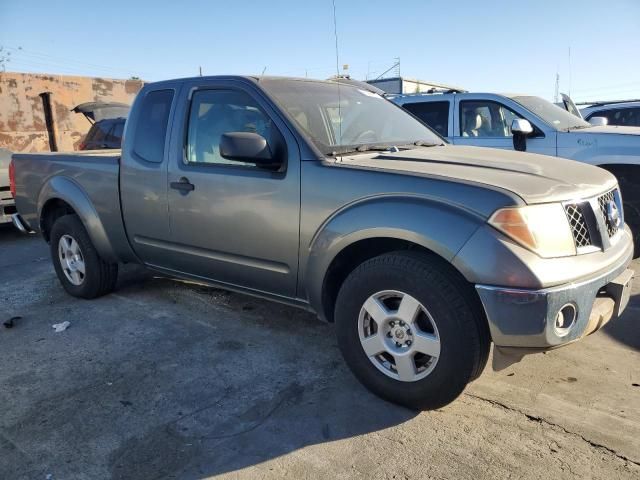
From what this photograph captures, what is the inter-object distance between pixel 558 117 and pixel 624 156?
1.31 metres

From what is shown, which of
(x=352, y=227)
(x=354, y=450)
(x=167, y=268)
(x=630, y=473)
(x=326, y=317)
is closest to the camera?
(x=630, y=473)

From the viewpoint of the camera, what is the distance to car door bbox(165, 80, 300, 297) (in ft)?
10.8

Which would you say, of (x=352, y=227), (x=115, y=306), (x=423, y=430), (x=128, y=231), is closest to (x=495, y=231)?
(x=352, y=227)

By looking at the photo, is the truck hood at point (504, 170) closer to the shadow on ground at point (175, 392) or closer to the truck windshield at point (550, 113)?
the shadow on ground at point (175, 392)

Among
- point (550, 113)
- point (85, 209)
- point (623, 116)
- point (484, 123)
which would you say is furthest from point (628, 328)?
point (623, 116)

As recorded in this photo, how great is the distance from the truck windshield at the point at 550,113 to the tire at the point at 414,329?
4.54 meters

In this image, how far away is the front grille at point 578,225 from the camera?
104 inches

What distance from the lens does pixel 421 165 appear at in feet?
9.92

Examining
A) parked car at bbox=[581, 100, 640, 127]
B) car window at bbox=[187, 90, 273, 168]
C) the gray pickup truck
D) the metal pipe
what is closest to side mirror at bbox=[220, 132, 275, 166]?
the gray pickup truck

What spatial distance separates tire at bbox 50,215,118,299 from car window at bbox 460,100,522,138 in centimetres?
476

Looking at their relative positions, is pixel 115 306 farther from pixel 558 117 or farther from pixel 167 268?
pixel 558 117

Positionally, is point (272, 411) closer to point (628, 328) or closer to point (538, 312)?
point (538, 312)

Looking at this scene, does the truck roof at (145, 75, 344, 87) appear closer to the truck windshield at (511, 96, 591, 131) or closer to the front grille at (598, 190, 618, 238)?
the front grille at (598, 190, 618, 238)

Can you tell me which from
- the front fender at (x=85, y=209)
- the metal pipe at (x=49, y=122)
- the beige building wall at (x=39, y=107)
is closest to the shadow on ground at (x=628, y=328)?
the front fender at (x=85, y=209)
